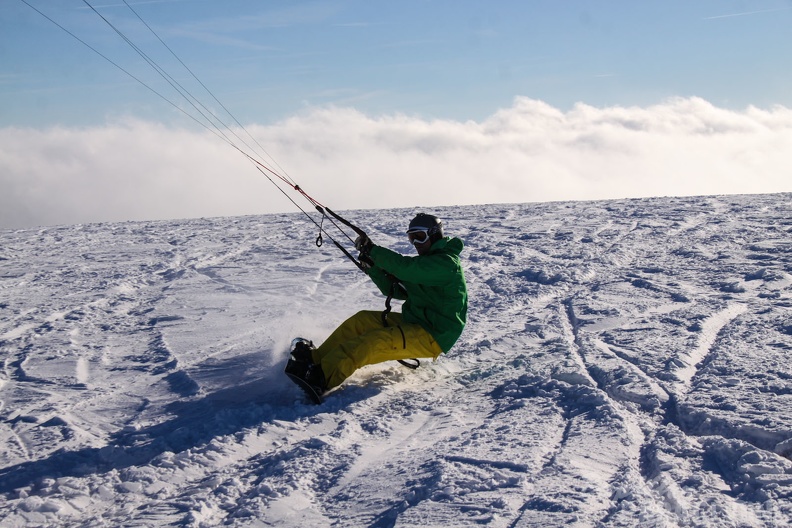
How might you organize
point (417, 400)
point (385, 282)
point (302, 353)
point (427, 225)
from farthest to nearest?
point (385, 282)
point (427, 225)
point (302, 353)
point (417, 400)

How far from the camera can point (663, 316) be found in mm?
6918

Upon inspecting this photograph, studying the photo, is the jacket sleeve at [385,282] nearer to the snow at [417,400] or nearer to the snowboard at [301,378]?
the snow at [417,400]

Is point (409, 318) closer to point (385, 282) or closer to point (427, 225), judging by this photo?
point (385, 282)

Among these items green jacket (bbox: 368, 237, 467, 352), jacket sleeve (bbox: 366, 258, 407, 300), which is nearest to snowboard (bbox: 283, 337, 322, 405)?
green jacket (bbox: 368, 237, 467, 352)

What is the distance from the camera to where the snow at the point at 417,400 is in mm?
3408

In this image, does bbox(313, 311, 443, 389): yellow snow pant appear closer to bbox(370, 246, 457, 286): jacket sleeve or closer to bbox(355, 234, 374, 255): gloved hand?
bbox(370, 246, 457, 286): jacket sleeve

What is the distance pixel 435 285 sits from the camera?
5344 millimetres

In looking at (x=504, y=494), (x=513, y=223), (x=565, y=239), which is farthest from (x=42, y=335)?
(x=513, y=223)

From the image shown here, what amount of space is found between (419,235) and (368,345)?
37.3 inches

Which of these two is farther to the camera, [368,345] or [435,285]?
[435,285]

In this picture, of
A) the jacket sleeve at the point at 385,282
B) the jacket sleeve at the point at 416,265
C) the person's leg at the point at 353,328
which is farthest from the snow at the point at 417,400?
the jacket sleeve at the point at 416,265

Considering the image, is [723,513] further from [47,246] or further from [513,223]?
[47,246]

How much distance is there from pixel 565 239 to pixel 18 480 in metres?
9.17

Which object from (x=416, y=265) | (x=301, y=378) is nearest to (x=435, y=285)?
(x=416, y=265)
